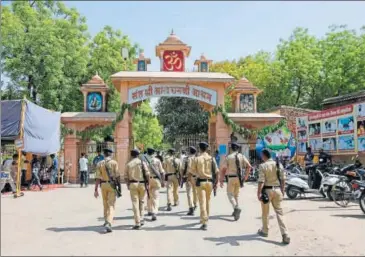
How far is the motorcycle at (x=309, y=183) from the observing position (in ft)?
45.5

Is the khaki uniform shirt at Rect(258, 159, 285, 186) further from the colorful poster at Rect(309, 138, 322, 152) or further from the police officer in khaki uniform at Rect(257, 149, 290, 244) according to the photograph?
the colorful poster at Rect(309, 138, 322, 152)

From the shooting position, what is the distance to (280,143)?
71.8ft

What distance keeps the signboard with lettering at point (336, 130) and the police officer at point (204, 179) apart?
30.8ft

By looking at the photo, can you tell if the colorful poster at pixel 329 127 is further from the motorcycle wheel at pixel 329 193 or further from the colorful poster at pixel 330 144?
the motorcycle wheel at pixel 329 193

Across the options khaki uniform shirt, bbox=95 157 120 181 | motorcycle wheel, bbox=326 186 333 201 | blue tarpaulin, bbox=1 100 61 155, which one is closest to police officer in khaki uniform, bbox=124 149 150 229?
khaki uniform shirt, bbox=95 157 120 181

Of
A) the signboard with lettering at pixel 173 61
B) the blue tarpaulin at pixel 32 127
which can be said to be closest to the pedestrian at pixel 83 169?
the blue tarpaulin at pixel 32 127

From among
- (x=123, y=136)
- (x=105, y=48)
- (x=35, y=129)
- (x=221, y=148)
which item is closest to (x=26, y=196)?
(x=35, y=129)

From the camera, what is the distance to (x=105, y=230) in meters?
8.36

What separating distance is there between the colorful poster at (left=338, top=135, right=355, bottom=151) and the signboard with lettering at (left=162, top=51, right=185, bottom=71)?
32.8 ft

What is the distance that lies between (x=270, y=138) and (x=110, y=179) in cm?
1492

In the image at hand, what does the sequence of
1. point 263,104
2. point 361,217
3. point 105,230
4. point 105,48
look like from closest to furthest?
1. point 105,230
2. point 361,217
3. point 105,48
4. point 263,104

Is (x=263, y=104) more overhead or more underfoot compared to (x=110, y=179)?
more overhead

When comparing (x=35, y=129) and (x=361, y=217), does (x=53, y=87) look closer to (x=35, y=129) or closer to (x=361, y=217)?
(x=35, y=129)

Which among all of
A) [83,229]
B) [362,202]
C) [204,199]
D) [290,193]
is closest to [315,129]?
[290,193]
